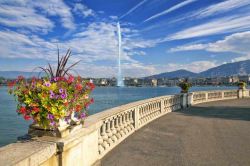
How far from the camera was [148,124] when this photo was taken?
10297 mm

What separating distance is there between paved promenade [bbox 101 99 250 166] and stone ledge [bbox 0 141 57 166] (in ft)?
7.92

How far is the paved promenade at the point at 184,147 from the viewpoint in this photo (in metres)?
5.61

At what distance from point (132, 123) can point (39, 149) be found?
5.89 m

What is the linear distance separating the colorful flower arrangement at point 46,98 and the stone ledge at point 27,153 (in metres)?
0.40

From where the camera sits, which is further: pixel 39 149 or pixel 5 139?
pixel 5 139

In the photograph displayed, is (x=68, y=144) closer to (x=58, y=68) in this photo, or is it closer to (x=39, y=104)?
(x=39, y=104)

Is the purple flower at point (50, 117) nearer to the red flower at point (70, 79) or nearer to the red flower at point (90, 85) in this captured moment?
the red flower at point (70, 79)

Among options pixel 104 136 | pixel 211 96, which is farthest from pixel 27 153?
pixel 211 96

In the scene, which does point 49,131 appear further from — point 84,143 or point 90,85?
point 90,85


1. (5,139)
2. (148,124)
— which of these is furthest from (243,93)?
(5,139)

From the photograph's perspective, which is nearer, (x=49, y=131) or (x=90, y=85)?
(x=49, y=131)

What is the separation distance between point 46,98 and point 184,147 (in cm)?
462

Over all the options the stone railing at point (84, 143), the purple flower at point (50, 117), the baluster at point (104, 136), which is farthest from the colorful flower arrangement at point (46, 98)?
the baluster at point (104, 136)

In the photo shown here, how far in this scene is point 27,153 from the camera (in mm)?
2852
